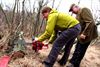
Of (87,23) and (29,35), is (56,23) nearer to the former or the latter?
(87,23)

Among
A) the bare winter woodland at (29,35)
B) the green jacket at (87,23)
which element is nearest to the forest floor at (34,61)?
the bare winter woodland at (29,35)

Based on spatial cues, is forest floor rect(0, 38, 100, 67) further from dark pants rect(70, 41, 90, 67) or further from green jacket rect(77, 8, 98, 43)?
green jacket rect(77, 8, 98, 43)

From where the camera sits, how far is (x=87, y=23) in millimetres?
6430

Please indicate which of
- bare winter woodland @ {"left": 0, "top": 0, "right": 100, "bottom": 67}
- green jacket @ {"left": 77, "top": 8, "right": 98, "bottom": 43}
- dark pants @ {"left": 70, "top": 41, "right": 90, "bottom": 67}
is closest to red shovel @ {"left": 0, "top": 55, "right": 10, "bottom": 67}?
bare winter woodland @ {"left": 0, "top": 0, "right": 100, "bottom": 67}

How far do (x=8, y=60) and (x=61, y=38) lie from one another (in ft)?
4.58

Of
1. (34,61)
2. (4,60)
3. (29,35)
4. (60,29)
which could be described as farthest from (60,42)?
(29,35)

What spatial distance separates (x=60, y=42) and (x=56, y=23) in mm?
438

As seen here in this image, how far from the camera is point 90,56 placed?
9.04 meters

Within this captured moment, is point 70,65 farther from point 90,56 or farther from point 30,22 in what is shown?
point 30,22

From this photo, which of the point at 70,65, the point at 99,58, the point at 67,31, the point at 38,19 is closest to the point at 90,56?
the point at 99,58

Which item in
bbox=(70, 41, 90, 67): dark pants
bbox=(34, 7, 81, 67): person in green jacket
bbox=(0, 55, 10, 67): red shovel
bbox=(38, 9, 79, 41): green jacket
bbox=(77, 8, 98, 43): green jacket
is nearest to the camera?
bbox=(38, 9, 79, 41): green jacket

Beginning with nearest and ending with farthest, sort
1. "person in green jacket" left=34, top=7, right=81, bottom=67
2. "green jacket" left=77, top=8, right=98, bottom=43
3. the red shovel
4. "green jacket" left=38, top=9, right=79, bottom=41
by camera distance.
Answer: "green jacket" left=38, top=9, right=79, bottom=41
"person in green jacket" left=34, top=7, right=81, bottom=67
the red shovel
"green jacket" left=77, top=8, right=98, bottom=43

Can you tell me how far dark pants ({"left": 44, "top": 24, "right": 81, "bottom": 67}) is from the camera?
6.02 meters

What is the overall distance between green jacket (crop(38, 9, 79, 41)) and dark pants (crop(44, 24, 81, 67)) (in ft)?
0.38
